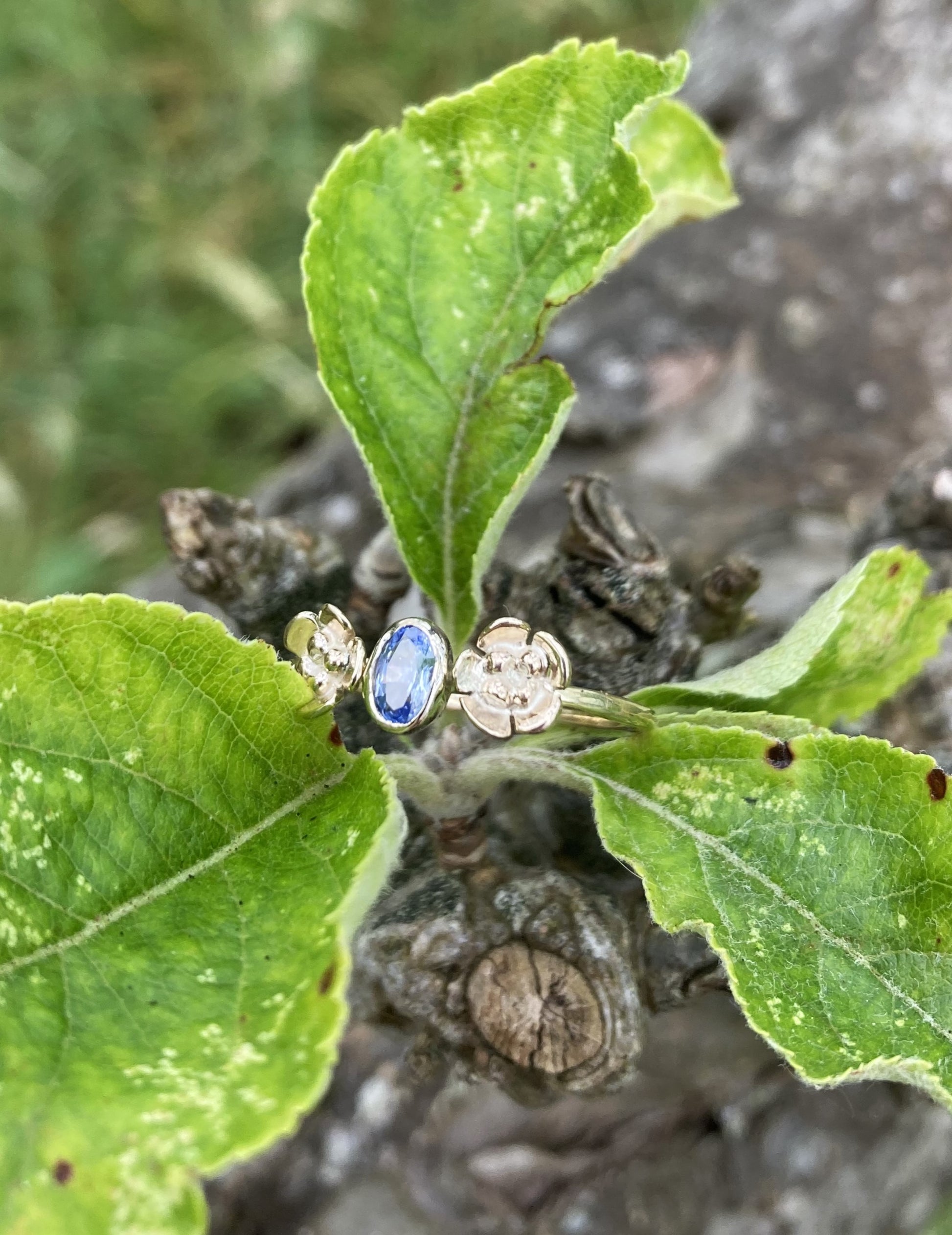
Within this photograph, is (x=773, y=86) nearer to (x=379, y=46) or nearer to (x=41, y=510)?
(x=379, y=46)

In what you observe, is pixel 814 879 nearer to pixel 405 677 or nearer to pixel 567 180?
pixel 405 677

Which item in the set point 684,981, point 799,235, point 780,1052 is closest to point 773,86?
point 799,235

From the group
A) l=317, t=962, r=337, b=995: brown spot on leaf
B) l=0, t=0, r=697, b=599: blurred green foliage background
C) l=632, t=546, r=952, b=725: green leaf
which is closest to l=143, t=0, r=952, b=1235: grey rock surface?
l=632, t=546, r=952, b=725: green leaf

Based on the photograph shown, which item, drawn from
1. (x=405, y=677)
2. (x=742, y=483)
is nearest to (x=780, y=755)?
(x=405, y=677)

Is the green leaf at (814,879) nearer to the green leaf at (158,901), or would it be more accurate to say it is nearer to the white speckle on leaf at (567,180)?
the green leaf at (158,901)

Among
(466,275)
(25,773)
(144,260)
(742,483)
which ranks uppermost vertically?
(144,260)
